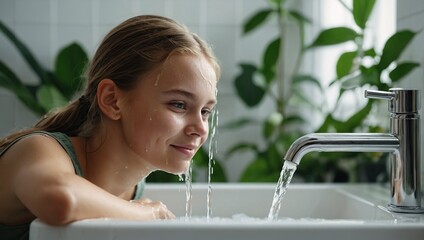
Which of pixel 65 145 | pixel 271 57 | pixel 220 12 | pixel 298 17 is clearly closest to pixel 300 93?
pixel 271 57

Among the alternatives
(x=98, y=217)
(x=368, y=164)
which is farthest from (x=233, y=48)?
(x=98, y=217)

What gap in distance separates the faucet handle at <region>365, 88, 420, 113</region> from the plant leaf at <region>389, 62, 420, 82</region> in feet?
0.74

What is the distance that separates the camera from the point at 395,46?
1254mm

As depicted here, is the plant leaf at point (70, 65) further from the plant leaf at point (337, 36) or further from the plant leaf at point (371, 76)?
the plant leaf at point (371, 76)

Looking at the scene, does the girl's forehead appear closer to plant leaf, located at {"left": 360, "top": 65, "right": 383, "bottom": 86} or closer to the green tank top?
the green tank top

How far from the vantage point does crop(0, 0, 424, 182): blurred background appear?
1945mm

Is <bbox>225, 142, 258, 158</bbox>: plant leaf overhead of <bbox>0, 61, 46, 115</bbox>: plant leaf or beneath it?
beneath

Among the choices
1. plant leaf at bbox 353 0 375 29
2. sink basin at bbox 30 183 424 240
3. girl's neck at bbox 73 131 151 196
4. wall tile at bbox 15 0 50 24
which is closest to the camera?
sink basin at bbox 30 183 424 240

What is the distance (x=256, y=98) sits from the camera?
80.4 inches

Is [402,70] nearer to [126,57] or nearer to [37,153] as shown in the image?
[126,57]

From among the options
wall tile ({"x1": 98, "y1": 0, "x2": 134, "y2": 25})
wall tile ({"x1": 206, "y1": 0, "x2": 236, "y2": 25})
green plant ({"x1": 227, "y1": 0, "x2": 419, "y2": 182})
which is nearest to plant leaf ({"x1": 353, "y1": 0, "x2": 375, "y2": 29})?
green plant ({"x1": 227, "y1": 0, "x2": 419, "y2": 182})

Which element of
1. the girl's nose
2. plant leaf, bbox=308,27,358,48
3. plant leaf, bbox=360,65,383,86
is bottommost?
the girl's nose

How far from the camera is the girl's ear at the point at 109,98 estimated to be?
1.02 meters

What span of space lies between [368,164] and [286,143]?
40cm
